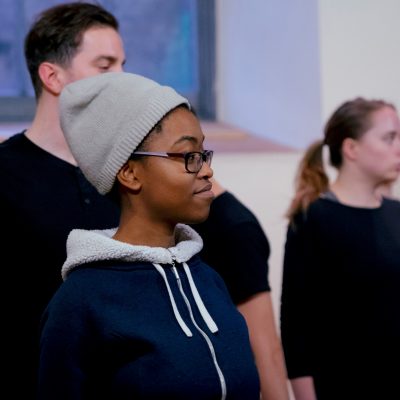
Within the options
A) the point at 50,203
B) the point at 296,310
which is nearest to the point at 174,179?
the point at 50,203

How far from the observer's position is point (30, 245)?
168 centimetres

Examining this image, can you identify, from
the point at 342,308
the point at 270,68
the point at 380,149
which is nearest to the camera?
the point at 342,308

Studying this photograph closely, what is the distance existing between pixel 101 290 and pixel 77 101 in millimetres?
317

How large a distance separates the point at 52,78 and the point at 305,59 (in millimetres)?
1649

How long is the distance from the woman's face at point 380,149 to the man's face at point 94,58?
42.7 inches

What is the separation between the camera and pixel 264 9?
3488 millimetres

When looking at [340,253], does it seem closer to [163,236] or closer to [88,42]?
[88,42]

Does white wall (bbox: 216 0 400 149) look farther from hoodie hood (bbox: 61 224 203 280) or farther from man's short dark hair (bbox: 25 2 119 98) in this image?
hoodie hood (bbox: 61 224 203 280)

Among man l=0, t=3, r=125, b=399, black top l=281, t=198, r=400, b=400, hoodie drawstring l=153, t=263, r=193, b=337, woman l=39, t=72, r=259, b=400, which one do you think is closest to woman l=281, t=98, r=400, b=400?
A: black top l=281, t=198, r=400, b=400

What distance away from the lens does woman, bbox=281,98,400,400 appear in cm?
240

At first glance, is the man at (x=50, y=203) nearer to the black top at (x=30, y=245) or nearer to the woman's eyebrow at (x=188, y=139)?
the black top at (x=30, y=245)

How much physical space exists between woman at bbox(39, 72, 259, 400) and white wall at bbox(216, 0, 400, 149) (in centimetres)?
196

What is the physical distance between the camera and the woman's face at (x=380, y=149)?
2.71 m

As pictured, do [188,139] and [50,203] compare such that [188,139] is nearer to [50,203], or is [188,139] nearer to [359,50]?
[50,203]
